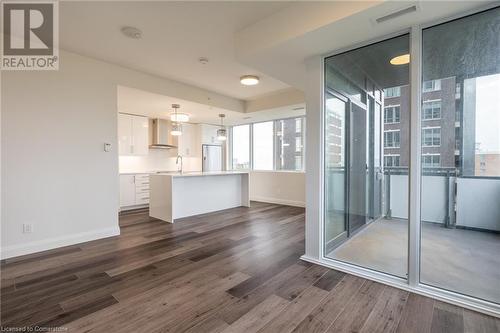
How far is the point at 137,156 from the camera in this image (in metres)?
6.85

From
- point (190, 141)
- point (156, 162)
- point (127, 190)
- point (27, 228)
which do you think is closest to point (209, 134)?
point (190, 141)

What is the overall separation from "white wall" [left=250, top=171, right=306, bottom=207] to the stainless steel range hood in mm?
2720

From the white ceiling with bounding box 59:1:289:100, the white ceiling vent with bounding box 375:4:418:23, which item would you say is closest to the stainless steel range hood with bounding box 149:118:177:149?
the white ceiling with bounding box 59:1:289:100

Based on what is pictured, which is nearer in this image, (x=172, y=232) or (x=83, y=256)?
(x=83, y=256)

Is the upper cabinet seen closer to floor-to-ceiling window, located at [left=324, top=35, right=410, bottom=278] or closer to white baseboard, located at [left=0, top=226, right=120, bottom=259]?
white baseboard, located at [left=0, top=226, right=120, bottom=259]

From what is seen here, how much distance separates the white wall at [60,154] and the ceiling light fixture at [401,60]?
3.91 metres

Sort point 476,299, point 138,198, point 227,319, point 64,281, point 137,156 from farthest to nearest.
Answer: point 137,156, point 138,198, point 64,281, point 476,299, point 227,319

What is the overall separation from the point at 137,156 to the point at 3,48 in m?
4.03

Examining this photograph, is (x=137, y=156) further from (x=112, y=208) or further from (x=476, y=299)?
(x=476, y=299)

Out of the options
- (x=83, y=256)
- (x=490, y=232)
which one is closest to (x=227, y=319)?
(x=83, y=256)

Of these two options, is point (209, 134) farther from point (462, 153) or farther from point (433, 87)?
point (462, 153)

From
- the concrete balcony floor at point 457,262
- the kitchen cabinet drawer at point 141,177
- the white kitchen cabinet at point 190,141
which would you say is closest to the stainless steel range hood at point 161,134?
the white kitchen cabinet at point 190,141

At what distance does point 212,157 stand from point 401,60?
20.5 feet

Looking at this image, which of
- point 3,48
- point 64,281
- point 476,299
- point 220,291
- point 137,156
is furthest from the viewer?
point 137,156
